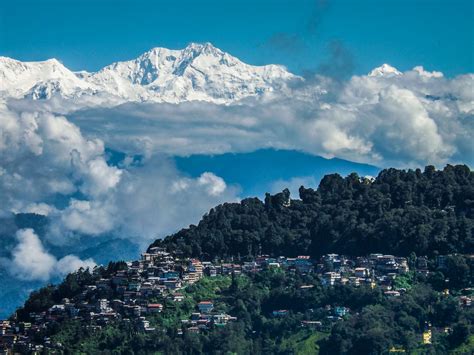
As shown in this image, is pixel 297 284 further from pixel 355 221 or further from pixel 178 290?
pixel 355 221

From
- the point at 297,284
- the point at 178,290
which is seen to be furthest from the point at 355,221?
the point at 178,290

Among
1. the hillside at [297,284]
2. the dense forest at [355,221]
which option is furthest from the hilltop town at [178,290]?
the dense forest at [355,221]

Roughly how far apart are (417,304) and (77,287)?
24391 mm

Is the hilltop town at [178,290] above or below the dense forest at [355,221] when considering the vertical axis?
below

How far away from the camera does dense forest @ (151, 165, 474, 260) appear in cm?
8631

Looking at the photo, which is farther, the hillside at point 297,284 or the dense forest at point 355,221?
the dense forest at point 355,221

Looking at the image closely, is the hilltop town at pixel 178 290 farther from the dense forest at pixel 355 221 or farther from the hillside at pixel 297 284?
the dense forest at pixel 355 221

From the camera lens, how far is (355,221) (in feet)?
294

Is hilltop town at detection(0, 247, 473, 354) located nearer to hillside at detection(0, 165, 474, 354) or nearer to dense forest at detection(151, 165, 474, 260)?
hillside at detection(0, 165, 474, 354)

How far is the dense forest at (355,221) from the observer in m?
86.3

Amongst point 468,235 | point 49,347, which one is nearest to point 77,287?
point 49,347

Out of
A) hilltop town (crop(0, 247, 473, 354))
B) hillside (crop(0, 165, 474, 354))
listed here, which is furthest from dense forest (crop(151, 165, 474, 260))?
hilltop town (crop(0, 247, 473, 354))

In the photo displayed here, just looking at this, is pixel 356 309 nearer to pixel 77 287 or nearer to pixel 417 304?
pixel 417 304

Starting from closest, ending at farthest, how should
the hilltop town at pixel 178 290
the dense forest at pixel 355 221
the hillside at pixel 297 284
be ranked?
the hillside at pixel 297 284 → the hilltop town at pixel 178 290 → the dense forest at pixel 355 221
